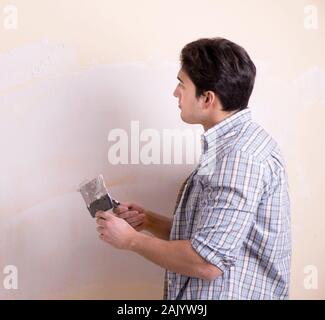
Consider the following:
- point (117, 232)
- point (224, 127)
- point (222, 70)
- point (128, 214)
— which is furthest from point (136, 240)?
point (222, 70)

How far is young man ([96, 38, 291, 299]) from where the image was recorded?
3.00ft

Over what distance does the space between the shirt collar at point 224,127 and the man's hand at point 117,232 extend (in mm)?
275

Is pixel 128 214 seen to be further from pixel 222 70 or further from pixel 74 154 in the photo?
pixel 222 70

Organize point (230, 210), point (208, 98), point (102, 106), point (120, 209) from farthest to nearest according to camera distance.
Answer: point (102, 106), point (120, 209), point (208, 98), point (230, 210)

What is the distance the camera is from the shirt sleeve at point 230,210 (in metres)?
0.91

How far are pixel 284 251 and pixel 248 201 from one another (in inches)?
8.2

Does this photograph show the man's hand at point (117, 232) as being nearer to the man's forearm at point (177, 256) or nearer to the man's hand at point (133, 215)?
the man's forearm at point (177, 256)

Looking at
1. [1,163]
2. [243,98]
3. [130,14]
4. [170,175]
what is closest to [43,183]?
[1,163]

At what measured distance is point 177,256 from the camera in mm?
964

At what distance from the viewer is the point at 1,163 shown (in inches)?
52.0

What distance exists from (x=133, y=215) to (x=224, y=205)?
39 cm

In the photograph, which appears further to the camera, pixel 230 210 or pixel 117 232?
pixel 117 232

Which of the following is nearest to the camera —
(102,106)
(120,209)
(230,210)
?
(230,210)

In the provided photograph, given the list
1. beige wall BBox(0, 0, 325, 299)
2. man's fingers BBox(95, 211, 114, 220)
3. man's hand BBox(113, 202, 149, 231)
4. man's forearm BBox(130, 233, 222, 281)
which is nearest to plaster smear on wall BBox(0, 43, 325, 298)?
beige wall BBox(0, 0, 325, 299)
